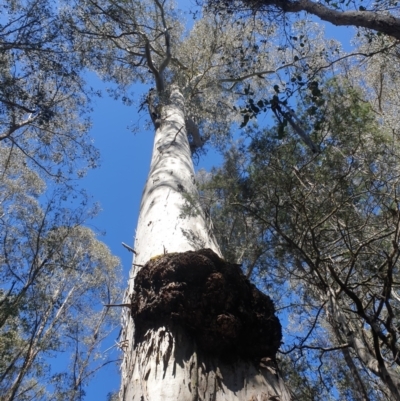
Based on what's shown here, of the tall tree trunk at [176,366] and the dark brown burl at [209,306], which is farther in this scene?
the dark brown burl at [209,306]

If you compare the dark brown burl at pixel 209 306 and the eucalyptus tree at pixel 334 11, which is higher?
the eucalyptus tree at pixel 334 11

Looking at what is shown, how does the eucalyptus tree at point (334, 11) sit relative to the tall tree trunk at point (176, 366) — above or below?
above

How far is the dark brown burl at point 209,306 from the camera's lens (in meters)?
1.70

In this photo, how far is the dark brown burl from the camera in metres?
1.70

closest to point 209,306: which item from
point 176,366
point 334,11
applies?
point 176,366

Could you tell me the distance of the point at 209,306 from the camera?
178 cm

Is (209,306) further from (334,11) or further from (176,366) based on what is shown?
(334,11)

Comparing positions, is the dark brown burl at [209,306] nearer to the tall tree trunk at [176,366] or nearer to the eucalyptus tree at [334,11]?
the tall tree trunk at [176,366]

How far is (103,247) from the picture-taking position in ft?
45.4

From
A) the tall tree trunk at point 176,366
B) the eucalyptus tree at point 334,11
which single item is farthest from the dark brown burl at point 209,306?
the eucalyptus tree at point 334,11

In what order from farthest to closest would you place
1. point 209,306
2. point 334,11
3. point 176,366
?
1. point 334,11
2. point 209,306
3. point 176,366

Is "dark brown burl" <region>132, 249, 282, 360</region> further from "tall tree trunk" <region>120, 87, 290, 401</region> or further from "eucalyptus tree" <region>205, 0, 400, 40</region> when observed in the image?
Result: "eucalyptus tree" <region>205, 0, 400, 40</region>

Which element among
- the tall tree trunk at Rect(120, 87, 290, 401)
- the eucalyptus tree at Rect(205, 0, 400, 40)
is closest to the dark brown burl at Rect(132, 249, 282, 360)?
the tall tree trunk at Rect(120, 87, 290, 401)

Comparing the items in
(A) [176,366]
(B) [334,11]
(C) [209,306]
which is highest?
(B) [334,11]
